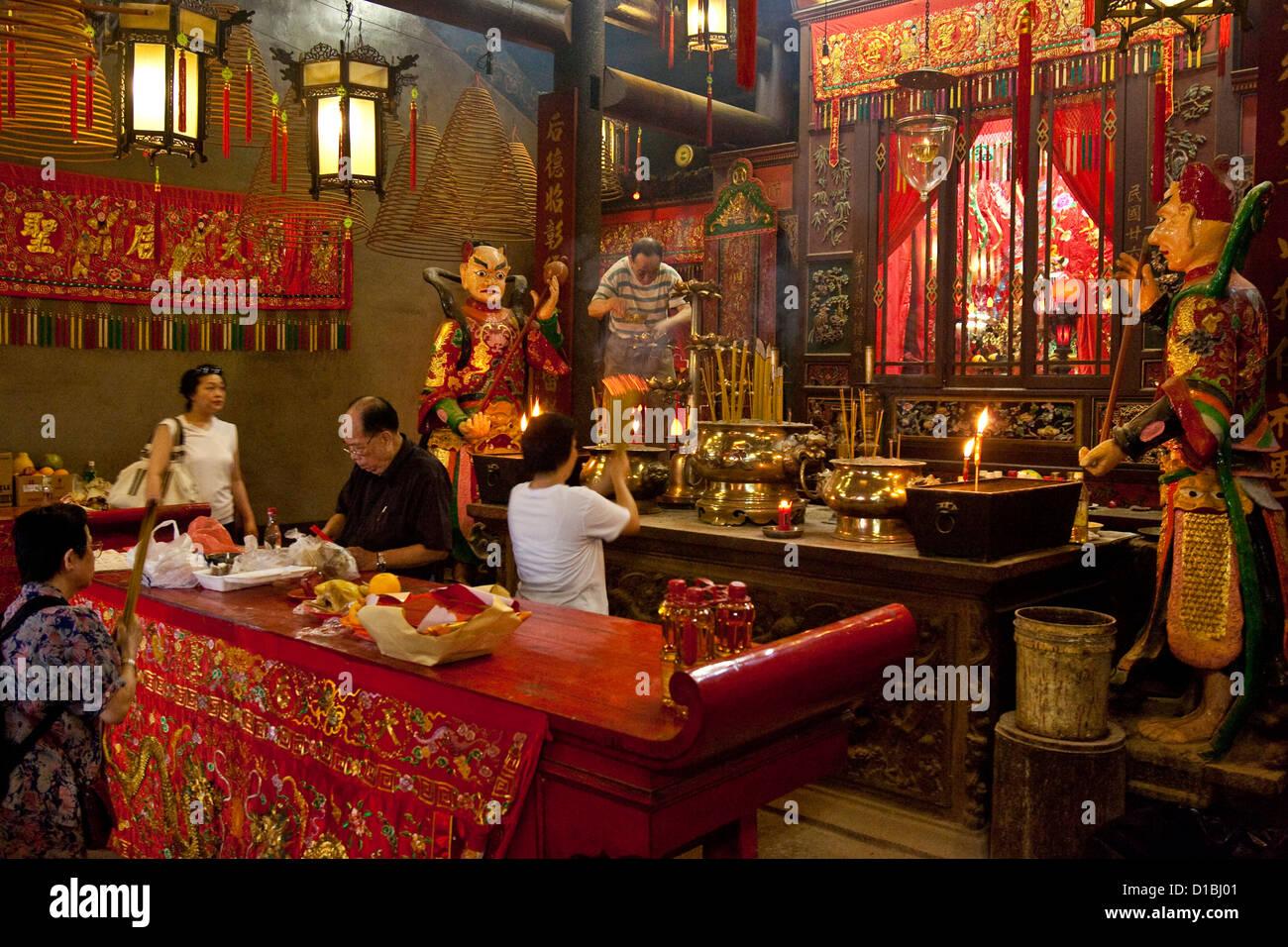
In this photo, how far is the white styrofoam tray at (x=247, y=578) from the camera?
3.20 meters

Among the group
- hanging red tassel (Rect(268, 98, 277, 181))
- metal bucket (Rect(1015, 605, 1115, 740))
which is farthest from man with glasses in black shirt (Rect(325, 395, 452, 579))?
metal bucket (Rect(1015, 605, 1115, 740))

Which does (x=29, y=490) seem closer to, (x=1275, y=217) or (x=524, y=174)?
(x=524, y=174)

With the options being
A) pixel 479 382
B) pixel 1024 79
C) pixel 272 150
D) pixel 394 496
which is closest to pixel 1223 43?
pixel 1024 79

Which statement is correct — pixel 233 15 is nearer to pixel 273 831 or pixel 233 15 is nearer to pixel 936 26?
pixel 273 831

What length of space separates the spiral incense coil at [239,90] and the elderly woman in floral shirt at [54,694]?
249 centimetres

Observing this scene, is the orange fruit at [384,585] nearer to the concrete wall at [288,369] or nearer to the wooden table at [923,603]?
the wooden table at [923,603]

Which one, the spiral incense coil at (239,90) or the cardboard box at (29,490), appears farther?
the cardboard box at (29,490)

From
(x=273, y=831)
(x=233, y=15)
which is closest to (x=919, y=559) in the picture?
(x=273, y=831)

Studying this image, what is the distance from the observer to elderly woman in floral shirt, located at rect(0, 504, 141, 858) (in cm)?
217

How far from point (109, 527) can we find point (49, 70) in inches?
72.8

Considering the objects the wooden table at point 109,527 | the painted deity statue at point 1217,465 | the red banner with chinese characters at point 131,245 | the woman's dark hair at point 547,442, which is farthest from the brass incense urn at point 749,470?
the red banner with chinese characters at point 131,245

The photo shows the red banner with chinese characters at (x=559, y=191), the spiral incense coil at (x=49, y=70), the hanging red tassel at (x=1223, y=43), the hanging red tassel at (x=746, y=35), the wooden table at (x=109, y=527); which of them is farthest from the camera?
the red banner with chinese characters at (x=559, y=191)

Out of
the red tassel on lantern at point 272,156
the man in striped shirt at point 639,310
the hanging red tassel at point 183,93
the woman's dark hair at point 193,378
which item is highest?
the red tassel on lantern at point 272,156

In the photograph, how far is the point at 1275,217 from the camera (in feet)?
10.4
